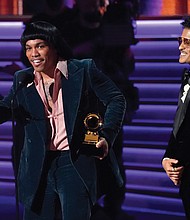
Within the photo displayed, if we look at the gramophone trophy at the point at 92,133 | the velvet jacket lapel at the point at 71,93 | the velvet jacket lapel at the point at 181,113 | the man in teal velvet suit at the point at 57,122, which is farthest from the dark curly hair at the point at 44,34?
the velvet jacket lapel at the point at 181,113

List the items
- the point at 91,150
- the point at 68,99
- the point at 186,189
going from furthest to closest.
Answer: the point at 68,99 → the point at 91,150 → the point at 186,189

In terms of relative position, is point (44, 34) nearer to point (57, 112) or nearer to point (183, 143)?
point (57, 112)

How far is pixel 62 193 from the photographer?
269 centimetres

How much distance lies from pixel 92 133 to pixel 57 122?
216 millimetres

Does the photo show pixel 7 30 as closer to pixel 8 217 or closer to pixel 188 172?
pixel 8 217

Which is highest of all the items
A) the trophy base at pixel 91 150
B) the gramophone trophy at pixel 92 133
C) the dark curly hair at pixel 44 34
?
the dark curly hair at pixel 44 34

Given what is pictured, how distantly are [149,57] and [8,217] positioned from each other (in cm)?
170

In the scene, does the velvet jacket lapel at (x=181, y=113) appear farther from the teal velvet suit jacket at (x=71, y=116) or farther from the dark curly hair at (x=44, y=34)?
the dark curly hair at (x=44, y=34)

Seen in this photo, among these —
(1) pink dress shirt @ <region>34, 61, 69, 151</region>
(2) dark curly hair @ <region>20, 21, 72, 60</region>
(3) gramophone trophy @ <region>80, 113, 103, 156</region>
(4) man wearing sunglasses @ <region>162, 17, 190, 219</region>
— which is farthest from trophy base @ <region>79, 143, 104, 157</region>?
(2) dark curly hair @ <region>20, 21, 72, 60</region>

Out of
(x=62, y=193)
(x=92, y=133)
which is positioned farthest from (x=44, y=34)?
(x=62, y=193)

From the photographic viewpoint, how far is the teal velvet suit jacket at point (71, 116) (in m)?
2.73

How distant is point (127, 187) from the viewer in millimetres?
4445

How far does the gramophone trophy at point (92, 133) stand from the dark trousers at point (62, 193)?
136 mm

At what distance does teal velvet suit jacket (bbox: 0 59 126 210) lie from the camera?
2.73m
